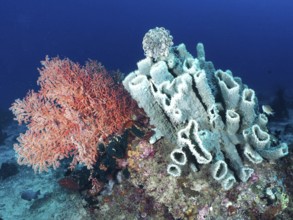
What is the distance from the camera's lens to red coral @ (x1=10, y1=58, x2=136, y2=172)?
555cm

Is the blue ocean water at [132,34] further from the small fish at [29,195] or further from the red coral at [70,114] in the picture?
the red coral at [70,114]

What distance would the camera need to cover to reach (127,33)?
9756cm

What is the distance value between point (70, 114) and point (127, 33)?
9542 cm

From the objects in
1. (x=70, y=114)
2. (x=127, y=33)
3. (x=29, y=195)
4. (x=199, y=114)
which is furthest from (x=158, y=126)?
(x=127, y=33)

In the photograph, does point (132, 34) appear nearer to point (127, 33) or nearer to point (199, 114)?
point (127, 33)

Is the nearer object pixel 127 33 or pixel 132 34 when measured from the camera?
pixel 132 34

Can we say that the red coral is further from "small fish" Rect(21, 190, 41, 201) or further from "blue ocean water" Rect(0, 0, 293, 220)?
"blue ocean water" Rect(0, 0, 293, 220)

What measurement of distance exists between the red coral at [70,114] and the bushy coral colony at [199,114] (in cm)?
124

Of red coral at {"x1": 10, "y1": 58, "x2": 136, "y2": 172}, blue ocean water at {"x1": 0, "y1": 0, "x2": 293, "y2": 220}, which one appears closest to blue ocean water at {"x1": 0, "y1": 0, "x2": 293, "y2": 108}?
blue ocean water at {"x1": 0, "y1": 0, "x2": 293, "y2": 220}

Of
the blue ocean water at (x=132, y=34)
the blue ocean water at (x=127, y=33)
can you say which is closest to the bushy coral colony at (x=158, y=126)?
the blue ocean water at (x=132, y=34)

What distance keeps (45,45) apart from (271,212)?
3562 inches

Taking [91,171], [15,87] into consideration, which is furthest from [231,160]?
[15,87]

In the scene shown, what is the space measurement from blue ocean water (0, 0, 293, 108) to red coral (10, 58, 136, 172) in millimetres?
40881

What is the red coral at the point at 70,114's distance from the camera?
5555 mm
